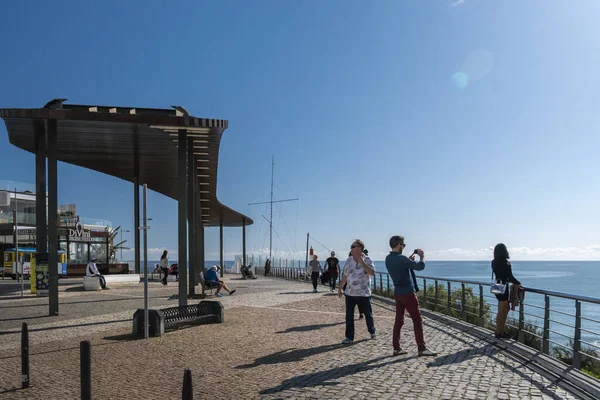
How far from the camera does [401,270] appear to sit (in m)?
7.90

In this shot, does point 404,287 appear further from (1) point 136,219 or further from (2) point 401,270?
(1) point 136,219

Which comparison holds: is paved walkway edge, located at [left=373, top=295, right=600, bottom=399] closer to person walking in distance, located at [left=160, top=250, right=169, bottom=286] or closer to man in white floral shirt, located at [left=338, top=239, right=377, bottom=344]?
man in white floral shirt, located at [left=338, top=239, right=377, bottom=344]

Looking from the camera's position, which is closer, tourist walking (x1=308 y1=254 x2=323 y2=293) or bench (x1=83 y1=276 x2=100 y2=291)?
tourist walking (x1=308 y1=254 x2=323 y2=293)

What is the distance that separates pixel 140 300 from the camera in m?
17.5

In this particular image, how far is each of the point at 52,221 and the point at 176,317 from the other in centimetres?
468

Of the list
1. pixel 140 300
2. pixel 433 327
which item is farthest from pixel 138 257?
pixel 433 327

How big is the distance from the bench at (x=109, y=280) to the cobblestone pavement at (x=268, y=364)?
1008 centimetres

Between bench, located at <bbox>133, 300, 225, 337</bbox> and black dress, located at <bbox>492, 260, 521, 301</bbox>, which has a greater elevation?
black dress, located at <bbox>492, 260, 521, 301</bbox>

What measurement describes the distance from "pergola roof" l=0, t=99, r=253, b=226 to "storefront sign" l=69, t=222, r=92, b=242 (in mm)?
12421

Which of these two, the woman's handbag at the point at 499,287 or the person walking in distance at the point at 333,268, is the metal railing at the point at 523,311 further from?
the person walking in distance at the point at 333,268

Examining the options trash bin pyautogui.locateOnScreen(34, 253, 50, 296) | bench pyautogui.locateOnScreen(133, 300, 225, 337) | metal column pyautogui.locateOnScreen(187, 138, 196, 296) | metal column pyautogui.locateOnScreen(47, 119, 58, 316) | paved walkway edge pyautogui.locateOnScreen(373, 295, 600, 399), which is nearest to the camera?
paved walkway edge pyautogui.locateOnScreen(373, 295, 600, 399)

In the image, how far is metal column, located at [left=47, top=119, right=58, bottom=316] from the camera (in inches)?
529

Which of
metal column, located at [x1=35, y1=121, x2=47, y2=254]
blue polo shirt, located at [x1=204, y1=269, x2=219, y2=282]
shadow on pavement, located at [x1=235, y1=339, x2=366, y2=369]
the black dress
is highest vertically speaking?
metal column, located at [x1=35, y1=121, x2=47, y2=254]

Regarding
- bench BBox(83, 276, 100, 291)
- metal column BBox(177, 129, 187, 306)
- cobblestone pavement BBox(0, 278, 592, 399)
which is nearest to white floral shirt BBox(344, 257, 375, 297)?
cobblestone pavement BBox(0, 278, 592, 399)
